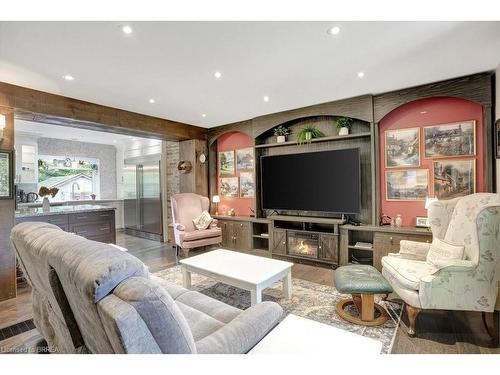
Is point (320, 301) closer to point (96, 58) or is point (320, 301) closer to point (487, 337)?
point (487, 337)

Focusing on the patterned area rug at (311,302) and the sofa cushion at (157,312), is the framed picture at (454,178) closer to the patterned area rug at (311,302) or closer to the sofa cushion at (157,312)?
the patterned area rug at (311,302)

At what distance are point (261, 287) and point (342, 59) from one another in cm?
231

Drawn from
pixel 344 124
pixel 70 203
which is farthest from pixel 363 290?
pixel 70 203

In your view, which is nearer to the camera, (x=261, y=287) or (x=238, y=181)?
(x=261, y=287)

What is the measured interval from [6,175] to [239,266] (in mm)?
2936

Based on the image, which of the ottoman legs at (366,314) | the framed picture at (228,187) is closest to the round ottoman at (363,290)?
the ottoman legs at (366,314)

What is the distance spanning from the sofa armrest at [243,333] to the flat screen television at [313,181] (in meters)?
2.71

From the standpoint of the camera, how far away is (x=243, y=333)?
1.19 meters

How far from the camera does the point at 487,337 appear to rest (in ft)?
6.53

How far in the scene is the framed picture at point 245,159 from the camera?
5.02 m

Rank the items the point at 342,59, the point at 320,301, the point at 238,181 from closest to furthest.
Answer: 1. the point at 342,59
2. the point at 320,301
3. the point at 238,181

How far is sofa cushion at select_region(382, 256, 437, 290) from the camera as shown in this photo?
210cm

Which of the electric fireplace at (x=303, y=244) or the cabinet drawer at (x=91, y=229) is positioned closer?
the electric fireplace at (x=303, y=244)

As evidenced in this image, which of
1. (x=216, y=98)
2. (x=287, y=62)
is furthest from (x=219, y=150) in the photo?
(x=287, y=62)
